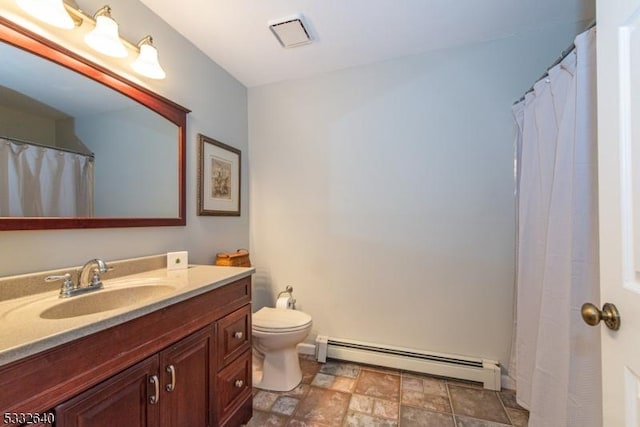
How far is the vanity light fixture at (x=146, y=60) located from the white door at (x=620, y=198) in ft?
5.82

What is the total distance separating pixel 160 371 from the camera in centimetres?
96

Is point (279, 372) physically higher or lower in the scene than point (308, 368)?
higher

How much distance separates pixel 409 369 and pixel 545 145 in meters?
1.62

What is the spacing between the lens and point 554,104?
1.29 metres

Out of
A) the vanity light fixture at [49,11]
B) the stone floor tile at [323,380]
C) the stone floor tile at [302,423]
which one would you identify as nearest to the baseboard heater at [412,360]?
the stone floor tile at [323,380]

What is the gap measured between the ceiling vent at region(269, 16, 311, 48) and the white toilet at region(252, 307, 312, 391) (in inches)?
72.1

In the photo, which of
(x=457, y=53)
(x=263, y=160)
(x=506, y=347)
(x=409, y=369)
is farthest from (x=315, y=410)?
(x=457, y=53)

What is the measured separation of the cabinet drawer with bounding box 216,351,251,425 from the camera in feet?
4.11

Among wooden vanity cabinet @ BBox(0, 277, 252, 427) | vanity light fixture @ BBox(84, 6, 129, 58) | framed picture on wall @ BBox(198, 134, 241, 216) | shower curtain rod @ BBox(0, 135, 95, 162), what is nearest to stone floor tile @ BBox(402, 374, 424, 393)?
wooden vanity cabinet @ BBox(0, 277, 252, 427)

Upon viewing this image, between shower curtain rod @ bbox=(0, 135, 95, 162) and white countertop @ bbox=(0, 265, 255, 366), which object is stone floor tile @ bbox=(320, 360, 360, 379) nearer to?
white countertop @ bbox=(0, 265, 255, 366)

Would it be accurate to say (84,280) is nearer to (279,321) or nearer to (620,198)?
(279,321)

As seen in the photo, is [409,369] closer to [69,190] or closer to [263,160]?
[263,160]

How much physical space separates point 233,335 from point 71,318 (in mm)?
713

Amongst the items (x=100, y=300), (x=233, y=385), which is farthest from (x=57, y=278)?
(x=233, y=385)
